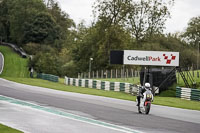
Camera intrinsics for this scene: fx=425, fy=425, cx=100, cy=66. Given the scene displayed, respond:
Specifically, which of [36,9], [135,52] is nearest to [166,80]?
[135,52]

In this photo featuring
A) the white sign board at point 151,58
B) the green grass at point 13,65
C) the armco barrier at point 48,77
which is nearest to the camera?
the white sign board at point 151,58

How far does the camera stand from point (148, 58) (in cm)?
3597

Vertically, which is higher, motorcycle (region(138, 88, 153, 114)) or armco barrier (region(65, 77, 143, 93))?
motorcycle (region(138, 88, 153, 114))

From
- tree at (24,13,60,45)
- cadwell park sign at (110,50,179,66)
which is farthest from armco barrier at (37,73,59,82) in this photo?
tree at (24,13,60,45)

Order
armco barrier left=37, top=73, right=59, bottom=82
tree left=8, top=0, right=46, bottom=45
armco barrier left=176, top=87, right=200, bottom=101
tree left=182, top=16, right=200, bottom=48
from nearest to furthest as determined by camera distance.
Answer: armco barrier left=176, top=87, right=200, bottom=101 < armco barrier left=37, top=73, right=59, bottom=82 < tree left=182, top=16, right=200, bottom=48 < tree left=8, top=0, right=46, bottom=45

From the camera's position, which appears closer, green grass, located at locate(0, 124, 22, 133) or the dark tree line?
green grass, located at locate(0, 124, 22, 133)

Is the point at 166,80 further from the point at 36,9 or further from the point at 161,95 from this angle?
the point at 36,9

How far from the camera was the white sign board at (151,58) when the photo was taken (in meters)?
36.0

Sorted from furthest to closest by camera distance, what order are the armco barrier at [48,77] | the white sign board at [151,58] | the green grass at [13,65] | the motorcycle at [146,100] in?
1. the green grass at [13,65]
2. the armco barrier at [48,77]
3. the white sign board at [151,58]
4. the motorcycle at [146,100]

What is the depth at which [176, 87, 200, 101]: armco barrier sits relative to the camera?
31875 millimetres

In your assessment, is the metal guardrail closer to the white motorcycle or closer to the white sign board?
the white sign board

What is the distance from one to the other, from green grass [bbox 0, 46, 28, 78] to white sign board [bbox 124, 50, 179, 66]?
32.0 m

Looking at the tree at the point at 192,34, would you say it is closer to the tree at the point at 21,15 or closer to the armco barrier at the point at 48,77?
the tree at the point at 21,15

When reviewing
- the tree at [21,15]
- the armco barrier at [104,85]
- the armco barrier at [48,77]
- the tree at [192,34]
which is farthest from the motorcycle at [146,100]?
the tree at [21,15]
